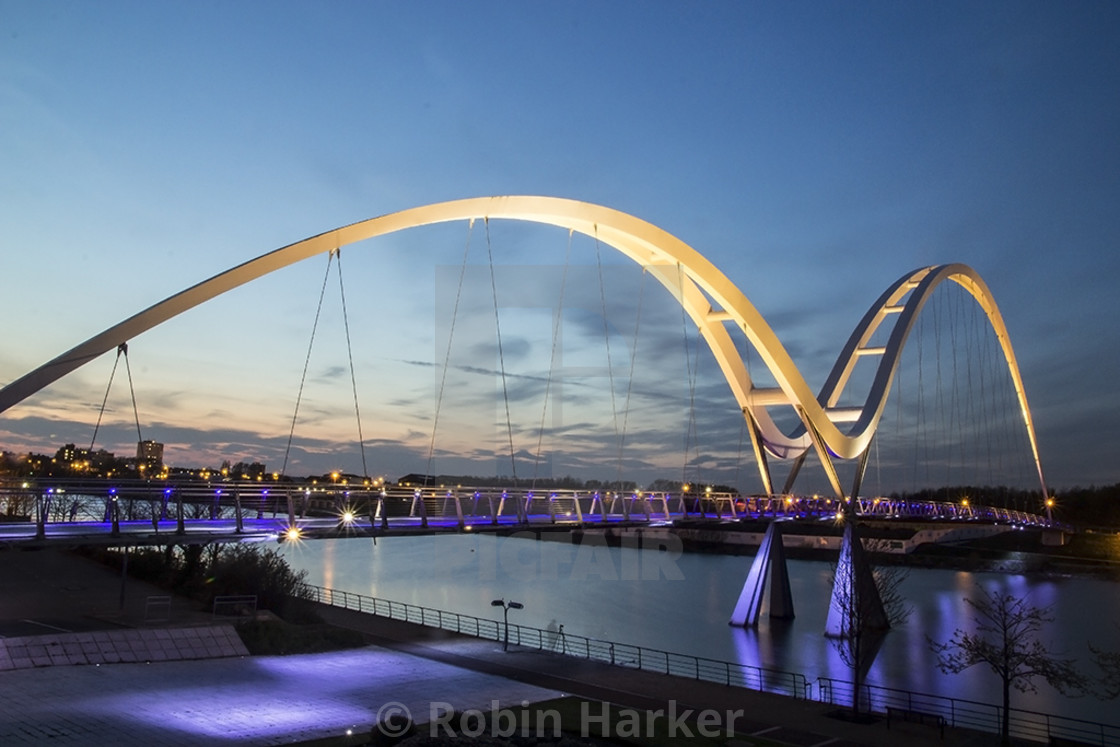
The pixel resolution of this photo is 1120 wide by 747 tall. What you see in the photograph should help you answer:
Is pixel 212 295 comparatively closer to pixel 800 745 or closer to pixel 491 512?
pixel 491 512

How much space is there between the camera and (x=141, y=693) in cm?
1399

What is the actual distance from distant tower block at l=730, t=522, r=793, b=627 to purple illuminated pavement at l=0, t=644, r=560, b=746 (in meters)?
17.6

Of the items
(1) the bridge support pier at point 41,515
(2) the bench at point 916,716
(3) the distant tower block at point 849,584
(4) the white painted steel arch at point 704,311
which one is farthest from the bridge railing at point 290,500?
(2) the bench at point 916,716

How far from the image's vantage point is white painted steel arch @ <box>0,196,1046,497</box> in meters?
13.4

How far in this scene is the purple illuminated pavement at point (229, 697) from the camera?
11969 millimetres

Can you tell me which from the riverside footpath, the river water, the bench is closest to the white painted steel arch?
the riverside footpath

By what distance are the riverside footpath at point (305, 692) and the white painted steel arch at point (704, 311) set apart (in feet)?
16.8

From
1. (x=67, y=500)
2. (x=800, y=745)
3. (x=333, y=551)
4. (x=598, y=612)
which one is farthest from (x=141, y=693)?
(x=333, y=551)

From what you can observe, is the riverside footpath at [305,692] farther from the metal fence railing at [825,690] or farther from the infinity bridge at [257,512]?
the infinity bridge at [257,512]

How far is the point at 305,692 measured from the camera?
15336 millimetres

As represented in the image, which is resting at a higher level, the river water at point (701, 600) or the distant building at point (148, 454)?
the distant building at point (148, 454)

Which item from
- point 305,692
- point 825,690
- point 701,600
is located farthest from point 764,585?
point 305,692

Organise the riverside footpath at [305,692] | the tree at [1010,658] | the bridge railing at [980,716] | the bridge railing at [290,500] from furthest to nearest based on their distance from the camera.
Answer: the bridge railing at [980,716]
the tree at [1010,658]
the bridge railing at [290,500]
the riverside footpath at [305,692]

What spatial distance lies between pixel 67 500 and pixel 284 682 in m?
5.49
